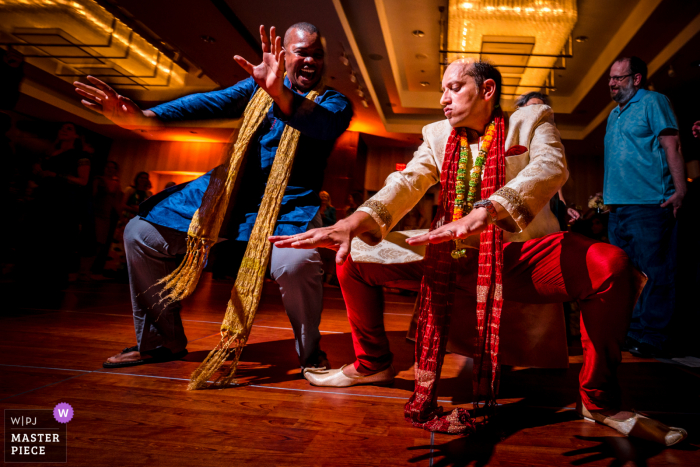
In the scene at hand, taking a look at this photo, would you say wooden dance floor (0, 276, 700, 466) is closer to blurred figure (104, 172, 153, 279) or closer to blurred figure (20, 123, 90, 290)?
blurred figure (20, 123, 90, 290)

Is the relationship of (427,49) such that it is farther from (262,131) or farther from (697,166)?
(262,131)

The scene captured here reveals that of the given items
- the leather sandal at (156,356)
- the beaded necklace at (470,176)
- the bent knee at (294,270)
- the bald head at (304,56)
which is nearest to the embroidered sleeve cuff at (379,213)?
the beaded necklace at (470,176)

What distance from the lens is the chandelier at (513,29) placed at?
17.1ft

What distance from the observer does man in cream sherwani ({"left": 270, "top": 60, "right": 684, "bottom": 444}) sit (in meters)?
1.12

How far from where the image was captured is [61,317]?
2.37m

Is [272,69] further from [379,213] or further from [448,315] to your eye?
[448,315]

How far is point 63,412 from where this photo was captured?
3.43 feet

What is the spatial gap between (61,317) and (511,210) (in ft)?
8.27

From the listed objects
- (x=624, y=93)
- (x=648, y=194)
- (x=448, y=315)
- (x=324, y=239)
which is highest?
(x=624, y=93)

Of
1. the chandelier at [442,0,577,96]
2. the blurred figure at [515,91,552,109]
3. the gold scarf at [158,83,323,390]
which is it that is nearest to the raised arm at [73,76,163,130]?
the gold scarf at [158,83,323,390]

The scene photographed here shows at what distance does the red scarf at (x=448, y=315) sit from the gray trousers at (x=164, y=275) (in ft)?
1.48

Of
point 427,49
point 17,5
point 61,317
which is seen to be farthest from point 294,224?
point 17,5

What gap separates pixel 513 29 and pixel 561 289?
5535 millimetres

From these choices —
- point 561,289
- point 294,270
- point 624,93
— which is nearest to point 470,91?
point 561,289
